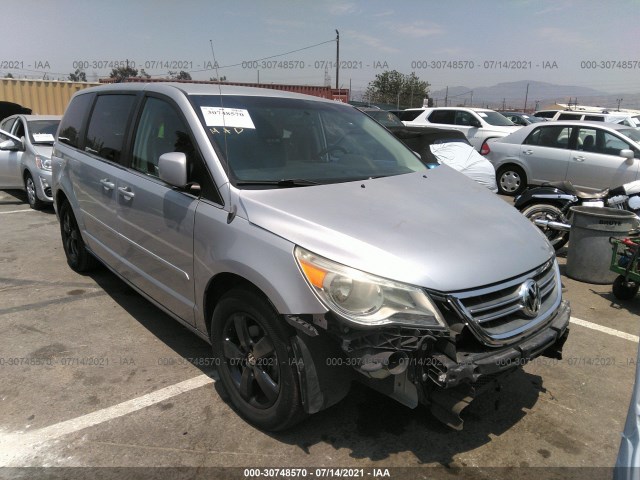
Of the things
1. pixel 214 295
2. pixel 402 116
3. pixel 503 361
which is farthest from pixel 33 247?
pixel 402 116

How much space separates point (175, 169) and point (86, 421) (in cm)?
156

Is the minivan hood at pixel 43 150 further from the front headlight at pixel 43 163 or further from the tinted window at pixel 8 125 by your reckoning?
the tinted window at pixel 8 125

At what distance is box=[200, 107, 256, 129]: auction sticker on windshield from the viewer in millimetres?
3027

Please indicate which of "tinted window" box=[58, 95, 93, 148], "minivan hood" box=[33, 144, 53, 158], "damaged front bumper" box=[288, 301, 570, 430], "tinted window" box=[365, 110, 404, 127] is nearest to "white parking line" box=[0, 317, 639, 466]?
"damaged front bumper" box=[288, 301, 570, 430]

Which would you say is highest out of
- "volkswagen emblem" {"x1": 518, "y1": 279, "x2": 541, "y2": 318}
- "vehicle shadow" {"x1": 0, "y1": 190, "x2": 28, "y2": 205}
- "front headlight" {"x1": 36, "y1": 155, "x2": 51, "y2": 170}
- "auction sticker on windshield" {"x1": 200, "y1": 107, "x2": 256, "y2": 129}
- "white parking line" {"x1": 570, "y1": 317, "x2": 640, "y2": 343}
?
"auction sticker on windshield" {"x1": 200, "y1": 107, "x2": 256, "y2": 129}

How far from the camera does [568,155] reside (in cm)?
918

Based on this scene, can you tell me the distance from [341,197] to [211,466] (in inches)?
61.9

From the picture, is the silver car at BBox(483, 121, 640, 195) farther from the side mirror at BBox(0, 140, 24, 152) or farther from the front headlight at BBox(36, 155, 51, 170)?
the side mirror at BBox(0, 140, 24, 152)

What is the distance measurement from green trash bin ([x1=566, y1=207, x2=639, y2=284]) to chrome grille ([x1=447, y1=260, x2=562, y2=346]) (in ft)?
10.8

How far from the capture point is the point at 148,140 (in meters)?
3.52

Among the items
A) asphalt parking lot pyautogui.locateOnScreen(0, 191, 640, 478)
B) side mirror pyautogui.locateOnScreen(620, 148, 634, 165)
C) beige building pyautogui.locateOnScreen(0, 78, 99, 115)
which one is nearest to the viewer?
asphalt parking lot pyautogui.locateOnScreen(0, 191, 640, 478)

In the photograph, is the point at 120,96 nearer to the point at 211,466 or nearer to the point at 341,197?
the point at 341,197

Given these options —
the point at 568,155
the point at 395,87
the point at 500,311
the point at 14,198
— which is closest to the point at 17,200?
the point at 14,198

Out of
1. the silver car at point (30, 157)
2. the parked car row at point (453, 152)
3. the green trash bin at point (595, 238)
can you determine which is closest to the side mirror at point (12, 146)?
the silver car at point (30, 157)
